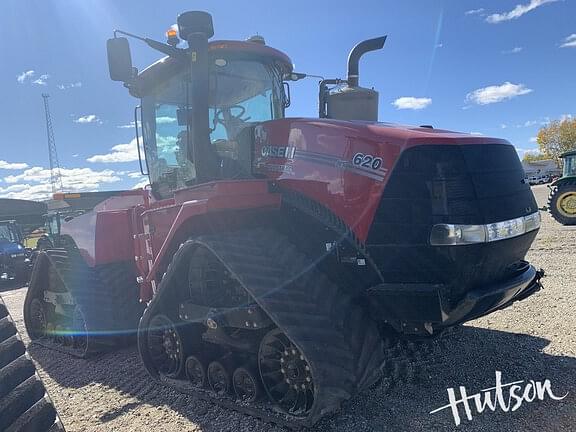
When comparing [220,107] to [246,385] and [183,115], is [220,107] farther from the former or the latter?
[246,385]

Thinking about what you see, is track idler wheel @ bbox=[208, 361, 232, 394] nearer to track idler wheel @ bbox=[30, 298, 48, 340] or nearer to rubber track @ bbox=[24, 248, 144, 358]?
rubber track @ bbox=[24, 248, 144, 358]

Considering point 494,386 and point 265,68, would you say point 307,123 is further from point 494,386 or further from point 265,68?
point 494,386

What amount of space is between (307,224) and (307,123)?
762 millimetres

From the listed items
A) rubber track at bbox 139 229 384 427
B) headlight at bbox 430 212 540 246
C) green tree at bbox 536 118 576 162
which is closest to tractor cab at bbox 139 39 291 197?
rubber track at bbox 139 229 384 427

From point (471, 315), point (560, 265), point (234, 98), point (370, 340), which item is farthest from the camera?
point (560, 265)

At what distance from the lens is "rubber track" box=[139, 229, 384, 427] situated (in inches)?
117

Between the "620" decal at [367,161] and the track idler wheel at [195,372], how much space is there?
209 centimetres

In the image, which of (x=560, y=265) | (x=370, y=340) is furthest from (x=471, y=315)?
(x=560, y=265)

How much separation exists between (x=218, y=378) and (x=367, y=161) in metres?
2.07

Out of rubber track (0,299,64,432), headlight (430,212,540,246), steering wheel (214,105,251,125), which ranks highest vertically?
steering wheel (214,105,251,125)

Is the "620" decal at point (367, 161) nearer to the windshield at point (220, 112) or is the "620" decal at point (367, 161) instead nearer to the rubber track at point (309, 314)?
the rubber track at point (309, 314)

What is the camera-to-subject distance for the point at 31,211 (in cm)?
1945

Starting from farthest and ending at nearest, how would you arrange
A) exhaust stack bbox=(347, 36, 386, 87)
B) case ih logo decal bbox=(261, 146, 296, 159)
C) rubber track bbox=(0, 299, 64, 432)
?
exhaust stack bbox=(347, 36, 386, 87) < case ih logo decal bbox=(261, 146, 296, 159) < rubber track bbox=(0, 299, 64, 432)

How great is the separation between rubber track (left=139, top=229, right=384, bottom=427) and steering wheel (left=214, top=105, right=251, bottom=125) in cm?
133
